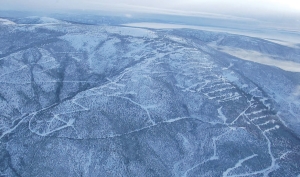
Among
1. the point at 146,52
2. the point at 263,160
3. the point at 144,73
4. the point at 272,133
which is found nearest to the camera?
the point at 263,160

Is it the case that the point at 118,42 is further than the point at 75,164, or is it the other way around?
the point at 118,42

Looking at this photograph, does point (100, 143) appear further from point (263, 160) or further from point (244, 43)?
point (244, 43)

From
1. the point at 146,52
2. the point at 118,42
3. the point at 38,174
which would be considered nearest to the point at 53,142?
the point at 38,174

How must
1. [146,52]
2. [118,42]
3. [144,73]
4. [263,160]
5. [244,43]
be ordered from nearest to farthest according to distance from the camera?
[263,160], [144,73], [146,52], [118,42], [244,43]

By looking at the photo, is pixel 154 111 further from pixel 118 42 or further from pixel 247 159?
pixel 118 42

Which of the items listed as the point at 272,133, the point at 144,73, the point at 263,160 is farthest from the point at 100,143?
the point at 272,133

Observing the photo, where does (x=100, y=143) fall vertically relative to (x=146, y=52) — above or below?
below

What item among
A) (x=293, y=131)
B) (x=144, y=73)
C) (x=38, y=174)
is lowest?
(x=38, y=174)
